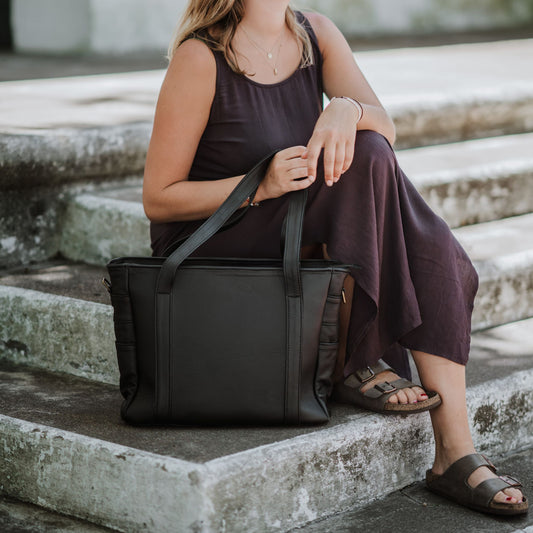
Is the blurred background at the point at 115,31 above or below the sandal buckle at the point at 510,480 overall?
above

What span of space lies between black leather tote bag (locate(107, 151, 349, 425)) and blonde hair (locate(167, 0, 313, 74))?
22.4 inches

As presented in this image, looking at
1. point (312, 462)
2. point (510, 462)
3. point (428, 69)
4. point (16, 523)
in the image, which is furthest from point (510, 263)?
point (428, 69)

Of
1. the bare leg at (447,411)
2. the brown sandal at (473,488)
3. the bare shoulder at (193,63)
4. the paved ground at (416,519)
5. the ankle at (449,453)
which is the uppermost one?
the bare shoulder at (193,63)

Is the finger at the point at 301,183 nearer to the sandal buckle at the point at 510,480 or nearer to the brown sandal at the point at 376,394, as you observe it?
the brown sandal at the point at 376,394

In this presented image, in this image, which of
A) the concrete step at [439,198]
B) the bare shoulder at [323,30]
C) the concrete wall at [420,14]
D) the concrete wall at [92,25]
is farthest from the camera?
the concrete wall at [420,14]

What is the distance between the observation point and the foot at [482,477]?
237 cm

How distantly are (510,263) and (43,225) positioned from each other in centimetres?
167

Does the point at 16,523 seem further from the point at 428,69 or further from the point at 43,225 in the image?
the point at 428,69

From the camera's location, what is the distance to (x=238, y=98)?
2.63m

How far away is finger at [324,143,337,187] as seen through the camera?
241cm

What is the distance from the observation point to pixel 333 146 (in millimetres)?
2416

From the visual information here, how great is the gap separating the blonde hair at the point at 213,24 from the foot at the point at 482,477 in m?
1.18

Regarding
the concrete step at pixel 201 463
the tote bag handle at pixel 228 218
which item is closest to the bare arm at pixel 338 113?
the tote bag handle at pixel 228 218

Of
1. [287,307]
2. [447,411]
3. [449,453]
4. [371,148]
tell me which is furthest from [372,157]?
[449,453]
